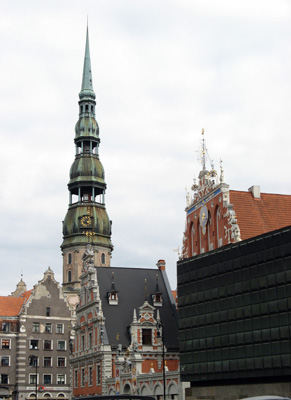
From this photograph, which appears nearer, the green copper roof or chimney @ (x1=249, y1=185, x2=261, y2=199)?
chimney @ (x1=249, y1=185, x2=261, y2=199)

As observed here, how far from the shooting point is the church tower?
416 ft

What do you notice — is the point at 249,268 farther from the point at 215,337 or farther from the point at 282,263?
the point at 215,337

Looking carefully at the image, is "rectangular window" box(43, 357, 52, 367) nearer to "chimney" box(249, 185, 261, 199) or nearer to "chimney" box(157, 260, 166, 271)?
"chimney" box(157, 260, 166, 271)

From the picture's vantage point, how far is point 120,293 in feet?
268

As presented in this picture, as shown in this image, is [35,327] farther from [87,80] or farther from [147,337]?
[87,80]

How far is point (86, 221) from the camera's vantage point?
5007 inches

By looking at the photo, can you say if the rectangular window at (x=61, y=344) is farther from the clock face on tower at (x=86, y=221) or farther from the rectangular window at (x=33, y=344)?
the clock face on tower at (x=86, y=221)

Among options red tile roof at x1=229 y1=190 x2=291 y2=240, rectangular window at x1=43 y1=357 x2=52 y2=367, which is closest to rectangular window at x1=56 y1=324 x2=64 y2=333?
rectangular window at x1=43 y1=357 x2=52 y2=367

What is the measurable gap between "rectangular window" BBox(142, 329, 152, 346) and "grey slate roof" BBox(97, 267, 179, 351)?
1.90m

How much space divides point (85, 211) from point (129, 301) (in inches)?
1959

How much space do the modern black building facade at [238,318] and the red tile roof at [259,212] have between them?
6097 mm

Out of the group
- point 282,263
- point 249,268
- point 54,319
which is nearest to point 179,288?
point 249,268

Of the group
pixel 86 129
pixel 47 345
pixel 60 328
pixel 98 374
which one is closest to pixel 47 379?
pixel 47 345

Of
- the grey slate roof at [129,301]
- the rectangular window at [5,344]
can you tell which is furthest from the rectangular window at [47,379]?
the grey slate roof at [129,301]
